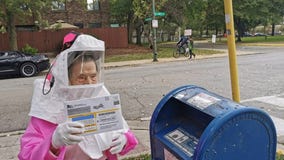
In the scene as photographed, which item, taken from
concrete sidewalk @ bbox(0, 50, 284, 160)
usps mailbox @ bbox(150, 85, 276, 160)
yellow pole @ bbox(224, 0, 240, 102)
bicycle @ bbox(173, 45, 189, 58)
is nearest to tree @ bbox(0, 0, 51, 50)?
bicycle @ bbox(173, 45, 189, 58)

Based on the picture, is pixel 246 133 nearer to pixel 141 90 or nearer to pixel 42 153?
pixel 42 153

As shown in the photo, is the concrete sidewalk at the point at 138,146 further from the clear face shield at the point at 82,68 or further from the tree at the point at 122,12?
the tree at the point at 122,12

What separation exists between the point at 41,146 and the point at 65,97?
0.92ft

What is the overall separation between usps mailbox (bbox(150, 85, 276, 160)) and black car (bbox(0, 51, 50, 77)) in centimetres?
1424

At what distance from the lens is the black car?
15.4m

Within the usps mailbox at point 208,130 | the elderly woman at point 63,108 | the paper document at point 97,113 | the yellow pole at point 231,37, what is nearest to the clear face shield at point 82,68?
the elderly woman at point 63,108

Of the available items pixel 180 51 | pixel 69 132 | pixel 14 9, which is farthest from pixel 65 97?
pixel 180 51

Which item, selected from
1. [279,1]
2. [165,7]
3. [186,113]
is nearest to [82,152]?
[186,113]

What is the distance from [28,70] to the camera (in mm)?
15625

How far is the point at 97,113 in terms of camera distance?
165 cm

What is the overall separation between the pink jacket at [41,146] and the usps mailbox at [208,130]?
0.64 meters

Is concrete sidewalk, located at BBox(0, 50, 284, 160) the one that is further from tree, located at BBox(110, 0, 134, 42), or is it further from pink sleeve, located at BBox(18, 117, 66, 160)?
tree, located at BBox(110, 0, 134, 42)

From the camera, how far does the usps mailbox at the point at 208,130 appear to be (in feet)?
5.90

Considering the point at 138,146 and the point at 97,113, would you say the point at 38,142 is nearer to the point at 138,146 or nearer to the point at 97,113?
the point at 97,113
